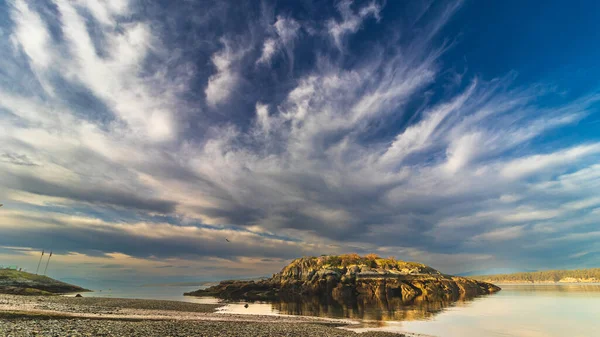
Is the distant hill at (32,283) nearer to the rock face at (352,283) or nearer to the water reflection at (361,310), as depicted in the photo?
the rock face at (352,283)

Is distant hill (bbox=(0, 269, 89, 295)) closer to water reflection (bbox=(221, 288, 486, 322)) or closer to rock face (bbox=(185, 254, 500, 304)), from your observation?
rock face (bbox=(185, 254, 500, 304))

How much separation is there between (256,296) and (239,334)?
3119 inches

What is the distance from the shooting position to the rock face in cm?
9612

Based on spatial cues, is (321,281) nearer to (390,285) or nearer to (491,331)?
(390,285)

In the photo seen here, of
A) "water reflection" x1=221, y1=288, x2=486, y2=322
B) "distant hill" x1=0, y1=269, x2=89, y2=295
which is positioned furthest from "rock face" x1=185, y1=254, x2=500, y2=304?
"distant hill" x1=0, y1=269, x2=89, y2=295

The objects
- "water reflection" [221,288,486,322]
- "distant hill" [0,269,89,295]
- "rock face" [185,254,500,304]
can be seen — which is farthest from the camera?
"distant hill" [0,269,89,295]

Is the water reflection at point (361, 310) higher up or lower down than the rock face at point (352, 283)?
lower down

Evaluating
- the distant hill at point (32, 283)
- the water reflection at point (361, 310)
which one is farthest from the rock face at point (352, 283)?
the distant hill at point (32, 283)

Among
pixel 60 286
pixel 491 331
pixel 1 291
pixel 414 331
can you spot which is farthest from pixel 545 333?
pixel 60 286

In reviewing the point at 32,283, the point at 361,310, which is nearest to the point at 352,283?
the point at 361,310

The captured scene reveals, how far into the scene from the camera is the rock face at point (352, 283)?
3784 inches

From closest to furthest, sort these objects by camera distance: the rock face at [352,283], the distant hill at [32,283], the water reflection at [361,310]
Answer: the water reflection at [361,310]
the rock face at [352,283]
the distant hill at [32,283]

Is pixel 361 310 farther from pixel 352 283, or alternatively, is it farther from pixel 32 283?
pixel 32 283

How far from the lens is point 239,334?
90.2 ft
